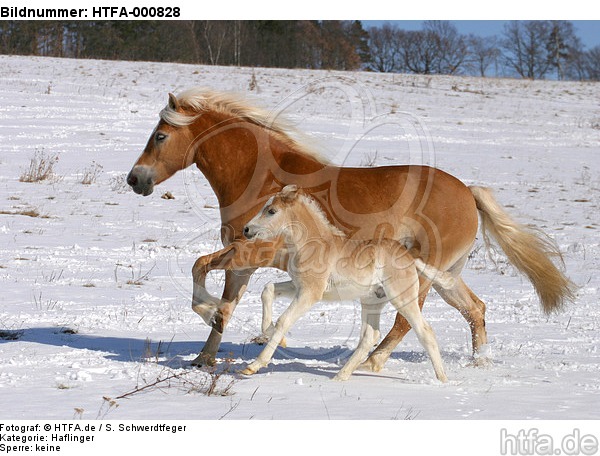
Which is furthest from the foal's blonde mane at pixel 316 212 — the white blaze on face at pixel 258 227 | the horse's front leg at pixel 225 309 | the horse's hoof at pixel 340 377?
the horse's hoof at pixel 340 377

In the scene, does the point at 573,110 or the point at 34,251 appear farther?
the point at 573,110

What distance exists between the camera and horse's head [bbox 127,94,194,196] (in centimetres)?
779

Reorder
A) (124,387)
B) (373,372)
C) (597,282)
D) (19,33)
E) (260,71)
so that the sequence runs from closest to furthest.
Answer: (124,387), (373,372), (597,282), (260,71), (19,33)

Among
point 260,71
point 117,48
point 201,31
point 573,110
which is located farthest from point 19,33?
point 573,110

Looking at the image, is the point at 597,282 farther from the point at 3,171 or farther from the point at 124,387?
the point at 3,171

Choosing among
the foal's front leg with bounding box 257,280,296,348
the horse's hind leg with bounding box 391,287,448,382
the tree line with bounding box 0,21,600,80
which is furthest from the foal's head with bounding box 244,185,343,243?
the tree line with bounding box 0,21,600,80

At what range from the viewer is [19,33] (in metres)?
43.8

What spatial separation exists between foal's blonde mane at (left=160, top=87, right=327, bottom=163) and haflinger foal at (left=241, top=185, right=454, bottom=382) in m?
0.80

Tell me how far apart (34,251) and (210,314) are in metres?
5.84

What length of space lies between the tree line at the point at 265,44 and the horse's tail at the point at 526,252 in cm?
3598

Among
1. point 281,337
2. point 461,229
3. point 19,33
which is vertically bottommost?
point 281,337

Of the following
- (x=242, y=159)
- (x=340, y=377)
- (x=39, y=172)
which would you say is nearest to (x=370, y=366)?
(x=340, y=377)

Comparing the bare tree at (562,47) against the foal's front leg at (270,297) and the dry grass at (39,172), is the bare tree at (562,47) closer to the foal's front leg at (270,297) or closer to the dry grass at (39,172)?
the dry grass at (39,172)

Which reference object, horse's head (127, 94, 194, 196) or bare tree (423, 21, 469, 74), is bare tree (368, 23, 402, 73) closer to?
bare tree (423, 21, 469, 74)
